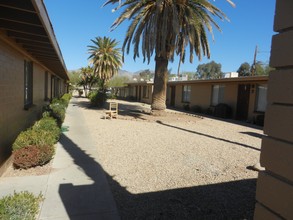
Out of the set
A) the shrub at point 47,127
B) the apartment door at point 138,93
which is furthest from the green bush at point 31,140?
the apartment door at point 138,93

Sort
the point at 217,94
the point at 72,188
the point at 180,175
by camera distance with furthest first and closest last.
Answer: the point at 217,94 → the point at 180,175 → the point at 72,188

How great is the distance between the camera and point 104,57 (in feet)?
119

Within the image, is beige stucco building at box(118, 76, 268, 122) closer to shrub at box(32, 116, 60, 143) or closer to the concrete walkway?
shrub at box(32, 116, 60, 143)

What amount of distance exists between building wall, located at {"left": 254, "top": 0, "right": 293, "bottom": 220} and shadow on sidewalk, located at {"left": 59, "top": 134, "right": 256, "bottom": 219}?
2.31 m

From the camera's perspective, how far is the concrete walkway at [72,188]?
3898 millimetres

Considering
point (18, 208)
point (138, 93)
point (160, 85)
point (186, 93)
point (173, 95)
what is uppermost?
point (160, 85)

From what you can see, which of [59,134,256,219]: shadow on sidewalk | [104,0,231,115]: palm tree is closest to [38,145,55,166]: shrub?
[59,134,256,219]: shadow on sidewalk

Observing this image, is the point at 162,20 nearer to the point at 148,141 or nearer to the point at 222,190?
the point at 148,141

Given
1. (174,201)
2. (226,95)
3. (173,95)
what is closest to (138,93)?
(173,95)

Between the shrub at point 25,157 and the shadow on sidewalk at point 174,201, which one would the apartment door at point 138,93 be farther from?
the shadow on sidewalk at point 174,201

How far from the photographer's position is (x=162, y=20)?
1522 cm

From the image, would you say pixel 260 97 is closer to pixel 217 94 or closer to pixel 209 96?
pixel 217 94

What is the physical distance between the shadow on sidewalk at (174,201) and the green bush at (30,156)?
3.89 feet

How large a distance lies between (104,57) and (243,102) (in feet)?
74.0
